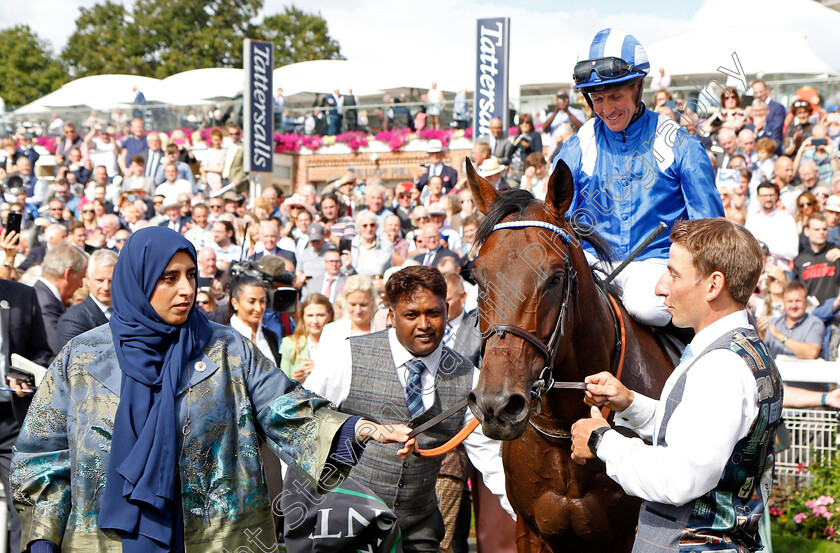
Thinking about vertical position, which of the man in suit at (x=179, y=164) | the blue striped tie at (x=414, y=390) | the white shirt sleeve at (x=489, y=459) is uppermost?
the man in suit at (x=179, y=164)

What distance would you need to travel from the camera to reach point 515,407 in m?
2.89

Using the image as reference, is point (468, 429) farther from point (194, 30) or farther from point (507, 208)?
point (194, 30)

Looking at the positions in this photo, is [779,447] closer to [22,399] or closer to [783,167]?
[22,399]

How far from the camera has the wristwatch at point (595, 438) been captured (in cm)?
265

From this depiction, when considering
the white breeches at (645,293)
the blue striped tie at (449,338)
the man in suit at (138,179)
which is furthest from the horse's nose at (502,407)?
the man in suit at (138,179)

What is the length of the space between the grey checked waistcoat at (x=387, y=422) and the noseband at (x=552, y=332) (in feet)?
3.10

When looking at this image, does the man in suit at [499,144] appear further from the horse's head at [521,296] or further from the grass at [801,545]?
the horse's head at [521,296]

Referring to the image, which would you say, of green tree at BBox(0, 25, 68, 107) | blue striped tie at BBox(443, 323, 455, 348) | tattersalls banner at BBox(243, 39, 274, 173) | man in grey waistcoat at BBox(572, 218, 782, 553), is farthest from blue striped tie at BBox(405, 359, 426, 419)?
green tree at BBox(0, 25, 68, 107)

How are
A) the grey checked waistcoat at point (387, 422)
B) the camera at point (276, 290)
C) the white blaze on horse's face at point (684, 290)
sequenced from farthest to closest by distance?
the camera at point (276, 290), the grey checked waistcoat at point (387, 422), the white blaze on horse's face at point (684, 290)

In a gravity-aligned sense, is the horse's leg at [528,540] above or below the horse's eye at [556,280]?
below

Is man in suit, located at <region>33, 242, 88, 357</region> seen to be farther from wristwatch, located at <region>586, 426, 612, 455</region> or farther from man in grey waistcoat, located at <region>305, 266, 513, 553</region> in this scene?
wristwatch, located at <region>586, 426, 612, 455</region>

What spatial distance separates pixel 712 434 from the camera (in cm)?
230

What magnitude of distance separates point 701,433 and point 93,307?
13.6 feet

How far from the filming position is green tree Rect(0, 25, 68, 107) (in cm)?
4481
